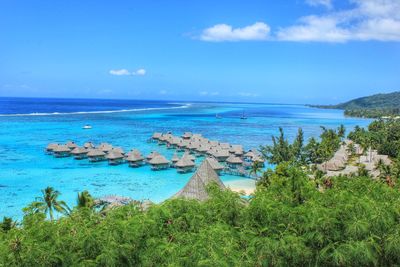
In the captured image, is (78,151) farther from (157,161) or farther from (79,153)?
(157,161)

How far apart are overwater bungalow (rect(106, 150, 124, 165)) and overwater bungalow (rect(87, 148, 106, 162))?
39.0 inches

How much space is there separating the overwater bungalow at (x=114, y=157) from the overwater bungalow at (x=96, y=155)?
99 centimetres

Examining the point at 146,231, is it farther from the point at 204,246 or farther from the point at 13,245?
the point at 13,245

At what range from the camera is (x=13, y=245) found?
5.81 meters

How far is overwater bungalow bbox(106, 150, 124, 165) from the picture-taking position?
28.1 metres

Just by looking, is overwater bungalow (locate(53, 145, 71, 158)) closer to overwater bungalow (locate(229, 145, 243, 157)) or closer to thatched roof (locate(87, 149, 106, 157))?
thatched roof (locate(87, 149, 106, 157))

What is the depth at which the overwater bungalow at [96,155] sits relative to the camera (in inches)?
1139

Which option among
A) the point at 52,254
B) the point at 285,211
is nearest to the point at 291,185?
the point at 285,211

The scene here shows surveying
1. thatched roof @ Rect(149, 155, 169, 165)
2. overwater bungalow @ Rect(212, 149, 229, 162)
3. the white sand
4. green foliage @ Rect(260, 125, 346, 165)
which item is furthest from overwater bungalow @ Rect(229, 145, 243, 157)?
thatched roof @ Rect(149, 155, 169, 165)

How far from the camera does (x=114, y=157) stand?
92.3ft

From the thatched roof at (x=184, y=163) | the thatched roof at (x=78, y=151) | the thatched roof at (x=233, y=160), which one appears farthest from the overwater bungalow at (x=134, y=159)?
the thatched roof at (x=233, y=160)

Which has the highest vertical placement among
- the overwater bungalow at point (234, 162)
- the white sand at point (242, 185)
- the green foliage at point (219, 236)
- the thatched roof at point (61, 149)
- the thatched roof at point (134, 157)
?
the green foliage at point (219, 236)

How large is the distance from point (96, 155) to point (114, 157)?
181 centimetres

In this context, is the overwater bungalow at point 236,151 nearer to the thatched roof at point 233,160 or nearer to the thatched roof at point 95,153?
the thatched roof at point 233,160
